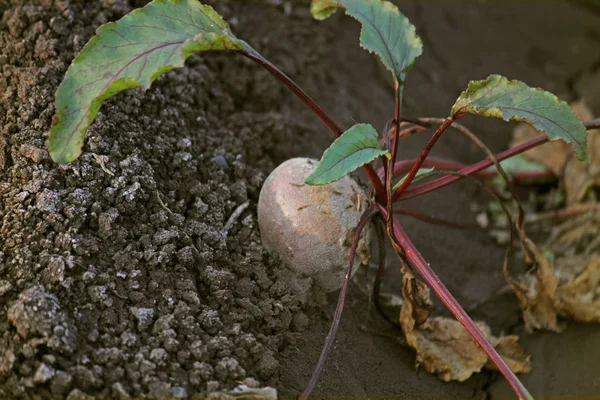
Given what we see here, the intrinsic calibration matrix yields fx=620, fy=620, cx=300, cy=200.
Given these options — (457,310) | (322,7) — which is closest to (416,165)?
(457,310)

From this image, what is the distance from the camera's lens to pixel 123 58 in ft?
5.36

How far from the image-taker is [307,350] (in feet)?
6.24

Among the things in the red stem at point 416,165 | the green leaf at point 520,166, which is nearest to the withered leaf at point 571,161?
the green leaf at point 520,166

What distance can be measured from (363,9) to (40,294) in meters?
1.25

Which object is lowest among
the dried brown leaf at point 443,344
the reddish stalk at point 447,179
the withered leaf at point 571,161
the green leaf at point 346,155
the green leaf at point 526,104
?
the dried brown leaf at point 443,344

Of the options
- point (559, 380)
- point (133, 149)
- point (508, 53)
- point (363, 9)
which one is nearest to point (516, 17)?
point (508, 53)

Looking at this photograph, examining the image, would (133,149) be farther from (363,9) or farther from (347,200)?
(363,9)

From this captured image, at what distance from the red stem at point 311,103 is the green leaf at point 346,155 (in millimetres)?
220

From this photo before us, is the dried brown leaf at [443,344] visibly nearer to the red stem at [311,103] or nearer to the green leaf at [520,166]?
the red stem at [311,103]

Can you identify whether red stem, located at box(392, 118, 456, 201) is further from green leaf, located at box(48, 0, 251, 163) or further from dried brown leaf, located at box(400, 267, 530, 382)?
green leaf, located at box(48, 0, 251, 163)

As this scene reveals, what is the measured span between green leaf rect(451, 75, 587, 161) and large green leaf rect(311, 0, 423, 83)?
0.24 meters

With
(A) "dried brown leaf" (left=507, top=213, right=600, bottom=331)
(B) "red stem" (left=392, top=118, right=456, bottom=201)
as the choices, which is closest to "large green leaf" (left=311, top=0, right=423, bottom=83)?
(B) "red stem" (left=392, top=118, right=456, bottom=201)

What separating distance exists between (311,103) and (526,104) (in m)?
0.63

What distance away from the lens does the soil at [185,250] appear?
159 centimetres
